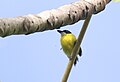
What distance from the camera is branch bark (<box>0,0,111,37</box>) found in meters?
0.61

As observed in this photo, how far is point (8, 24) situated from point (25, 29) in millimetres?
46

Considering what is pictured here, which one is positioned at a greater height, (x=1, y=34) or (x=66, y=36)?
(x=1, y=34)

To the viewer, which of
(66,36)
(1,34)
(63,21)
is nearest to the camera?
(1,34)

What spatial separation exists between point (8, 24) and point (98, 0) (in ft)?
0.85

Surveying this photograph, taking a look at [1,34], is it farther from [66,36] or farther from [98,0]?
[66,36]

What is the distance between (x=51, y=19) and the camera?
677 mm

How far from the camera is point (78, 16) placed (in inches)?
28.2

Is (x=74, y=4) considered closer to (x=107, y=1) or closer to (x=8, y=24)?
(x=107, y=1)

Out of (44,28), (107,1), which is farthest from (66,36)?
(44,28)

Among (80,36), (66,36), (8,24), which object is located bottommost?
(66,36)

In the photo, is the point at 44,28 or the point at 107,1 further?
the point at 107,1

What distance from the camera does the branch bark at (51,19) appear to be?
609 millimetres

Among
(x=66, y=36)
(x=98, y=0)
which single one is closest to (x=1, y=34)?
(x=98, y=0)

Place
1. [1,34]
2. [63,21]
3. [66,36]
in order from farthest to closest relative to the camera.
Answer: [66,36], [63,21], [1,34]
